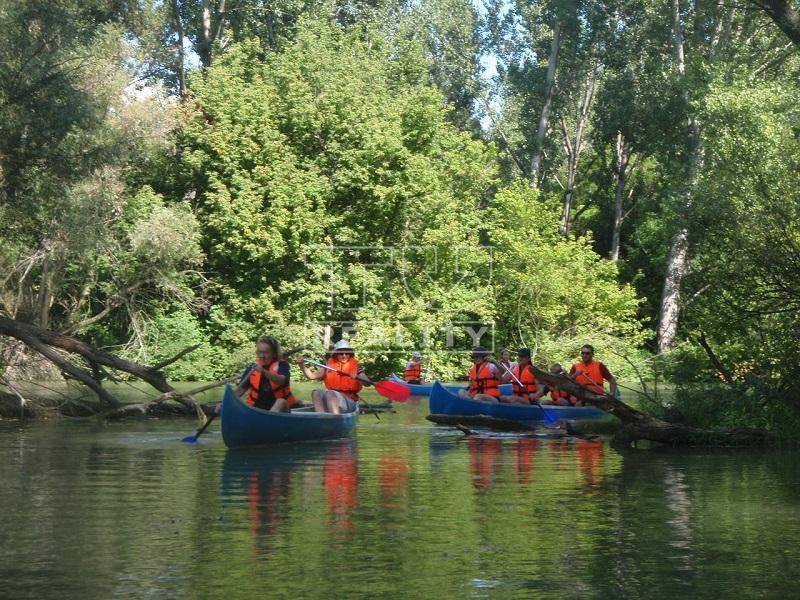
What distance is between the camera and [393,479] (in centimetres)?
1371

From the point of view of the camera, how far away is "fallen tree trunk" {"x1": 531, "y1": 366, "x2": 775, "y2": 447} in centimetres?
1658

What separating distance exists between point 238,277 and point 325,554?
30.2 meters

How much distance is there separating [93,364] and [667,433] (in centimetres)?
818

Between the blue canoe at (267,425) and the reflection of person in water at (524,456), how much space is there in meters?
2.60

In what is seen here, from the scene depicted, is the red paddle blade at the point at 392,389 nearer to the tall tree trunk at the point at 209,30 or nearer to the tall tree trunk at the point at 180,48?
the tall tree trunk at the point at 180,48

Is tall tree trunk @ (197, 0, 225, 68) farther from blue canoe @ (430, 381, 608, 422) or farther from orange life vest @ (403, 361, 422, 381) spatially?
blue canoe @ (430, 381, 608, 422)

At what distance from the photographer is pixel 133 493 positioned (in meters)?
12.2

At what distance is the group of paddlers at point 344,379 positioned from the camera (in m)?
17.3

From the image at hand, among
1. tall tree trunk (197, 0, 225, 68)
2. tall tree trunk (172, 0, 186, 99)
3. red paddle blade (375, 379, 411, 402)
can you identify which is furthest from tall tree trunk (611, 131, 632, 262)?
red paddle blade (375, 379, 411, 402)

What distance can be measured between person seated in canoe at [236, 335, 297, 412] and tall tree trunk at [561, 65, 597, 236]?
32439 millimetres

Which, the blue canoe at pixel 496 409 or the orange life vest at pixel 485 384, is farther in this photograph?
the orange life vest at pixel 485 384

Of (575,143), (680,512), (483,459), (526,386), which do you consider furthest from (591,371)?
(575,143)

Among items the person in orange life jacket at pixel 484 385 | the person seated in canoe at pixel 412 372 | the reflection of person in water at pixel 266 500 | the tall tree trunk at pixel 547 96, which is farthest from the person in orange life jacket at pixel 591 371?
the tall tree trunk at pixel 547 96

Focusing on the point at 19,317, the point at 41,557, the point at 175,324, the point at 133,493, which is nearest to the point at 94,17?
the point at 19,317
